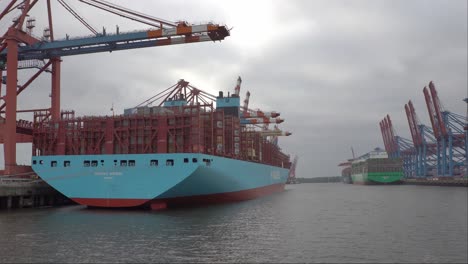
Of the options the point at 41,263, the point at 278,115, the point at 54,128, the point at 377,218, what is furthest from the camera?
the point at 278,115

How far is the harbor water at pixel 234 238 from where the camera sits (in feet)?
60.2

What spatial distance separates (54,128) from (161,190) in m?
14.8

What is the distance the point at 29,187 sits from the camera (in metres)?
42.8

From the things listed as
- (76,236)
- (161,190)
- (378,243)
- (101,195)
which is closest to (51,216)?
(101,195)

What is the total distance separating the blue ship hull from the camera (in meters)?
36.3

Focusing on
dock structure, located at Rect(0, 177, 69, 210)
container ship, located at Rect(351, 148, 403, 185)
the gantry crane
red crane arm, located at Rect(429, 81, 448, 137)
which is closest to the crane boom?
the gantry crane

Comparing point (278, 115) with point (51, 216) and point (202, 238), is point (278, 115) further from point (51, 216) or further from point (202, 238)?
point (202, 238)

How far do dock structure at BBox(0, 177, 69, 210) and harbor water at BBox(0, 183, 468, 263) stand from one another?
7.56 m

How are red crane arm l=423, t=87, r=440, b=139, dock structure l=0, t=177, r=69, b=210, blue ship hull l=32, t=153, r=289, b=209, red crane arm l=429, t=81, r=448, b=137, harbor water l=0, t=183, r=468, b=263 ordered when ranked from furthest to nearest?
red crane arm l=423, t=87, r=440, b=139
red crane arm l=429, t=81, r=448, b=137
dock structure l=0, t=177, r=69, b=210
blue ship hull l=32, t=153, r=289, b=209
harbor water l=0, t=183, r=468, b=263

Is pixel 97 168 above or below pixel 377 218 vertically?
above

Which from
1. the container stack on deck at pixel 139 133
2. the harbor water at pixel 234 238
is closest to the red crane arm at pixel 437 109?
the harbor water at pixel 234 238

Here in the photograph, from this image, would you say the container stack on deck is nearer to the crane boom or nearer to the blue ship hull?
the blue ship hull

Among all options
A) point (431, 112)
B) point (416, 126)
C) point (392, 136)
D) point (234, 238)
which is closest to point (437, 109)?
point (431, 112)

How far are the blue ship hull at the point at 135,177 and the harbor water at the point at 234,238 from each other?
3148 millimetres
